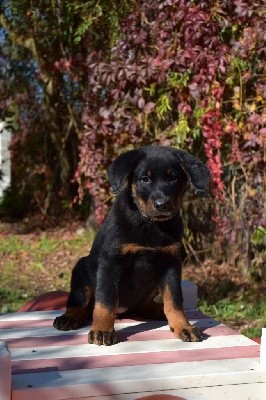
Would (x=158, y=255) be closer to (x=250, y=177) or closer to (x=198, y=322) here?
(x=198, y=322)

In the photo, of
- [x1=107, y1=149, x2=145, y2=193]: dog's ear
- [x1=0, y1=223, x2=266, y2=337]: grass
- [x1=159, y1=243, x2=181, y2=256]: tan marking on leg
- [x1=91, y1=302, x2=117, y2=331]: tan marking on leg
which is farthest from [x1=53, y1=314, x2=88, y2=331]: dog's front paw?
[x1=0, y1=223, x2=266, y2=337]: grass

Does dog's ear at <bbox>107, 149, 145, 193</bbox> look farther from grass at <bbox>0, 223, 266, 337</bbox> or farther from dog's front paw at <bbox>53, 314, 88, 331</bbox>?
grass at <bbox>0, 223, 266, 337</bbox>

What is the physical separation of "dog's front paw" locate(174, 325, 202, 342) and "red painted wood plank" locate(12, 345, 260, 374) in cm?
11

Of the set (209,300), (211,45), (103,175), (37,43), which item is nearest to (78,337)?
(211,45)

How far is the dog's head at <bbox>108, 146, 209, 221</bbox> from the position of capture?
2.36m

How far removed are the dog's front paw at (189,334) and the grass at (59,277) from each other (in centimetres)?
244

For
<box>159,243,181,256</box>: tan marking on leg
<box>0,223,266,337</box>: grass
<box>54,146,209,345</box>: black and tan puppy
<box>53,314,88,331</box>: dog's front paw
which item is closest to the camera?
<box>54,146,209,345</box>: black and tan puppy

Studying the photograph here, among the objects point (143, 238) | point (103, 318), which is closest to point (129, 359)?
point (103, 318)

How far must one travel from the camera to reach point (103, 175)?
18.9ft

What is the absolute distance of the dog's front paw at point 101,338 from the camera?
2.39 metres

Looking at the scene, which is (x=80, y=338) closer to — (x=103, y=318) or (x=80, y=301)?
(x=103, y=318)

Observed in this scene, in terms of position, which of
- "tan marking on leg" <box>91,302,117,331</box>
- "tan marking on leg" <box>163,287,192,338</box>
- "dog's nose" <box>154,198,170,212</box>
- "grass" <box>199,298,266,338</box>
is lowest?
"grass" <box>199,298,266,338</box>

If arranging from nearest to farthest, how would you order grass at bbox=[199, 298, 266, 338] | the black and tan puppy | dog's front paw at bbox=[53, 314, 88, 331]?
1. the black and tan puppy
2. dog's front paw at bbox=[53, 314, 88, 331]
3. grass at bbox=[199, 298, 266, 338]

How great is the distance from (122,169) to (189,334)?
701mm
